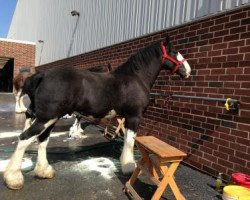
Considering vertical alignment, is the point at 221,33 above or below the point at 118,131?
above

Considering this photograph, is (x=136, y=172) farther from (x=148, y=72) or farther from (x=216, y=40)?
(x=216, y=40)

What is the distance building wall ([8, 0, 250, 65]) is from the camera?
6836mm

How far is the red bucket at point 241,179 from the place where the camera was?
184 inches

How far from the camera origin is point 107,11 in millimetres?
11086

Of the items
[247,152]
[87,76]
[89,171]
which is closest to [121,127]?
[89,171]

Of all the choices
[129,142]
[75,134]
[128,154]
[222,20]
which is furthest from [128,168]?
[75,134]

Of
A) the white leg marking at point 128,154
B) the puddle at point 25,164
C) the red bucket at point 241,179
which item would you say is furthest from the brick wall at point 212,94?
the puddle at point 25,164

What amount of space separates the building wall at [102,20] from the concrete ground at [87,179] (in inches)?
124

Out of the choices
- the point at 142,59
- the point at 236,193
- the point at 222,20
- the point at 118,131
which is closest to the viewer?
the point at 236,193

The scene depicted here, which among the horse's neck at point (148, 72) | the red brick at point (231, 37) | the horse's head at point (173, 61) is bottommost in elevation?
the horse's neck at point (148, 72)

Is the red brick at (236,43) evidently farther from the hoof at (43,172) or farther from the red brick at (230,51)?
the hoof at (43,172)

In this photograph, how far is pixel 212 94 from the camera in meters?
5.95

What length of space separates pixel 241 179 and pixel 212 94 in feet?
5.76

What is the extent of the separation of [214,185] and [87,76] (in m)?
2.86
